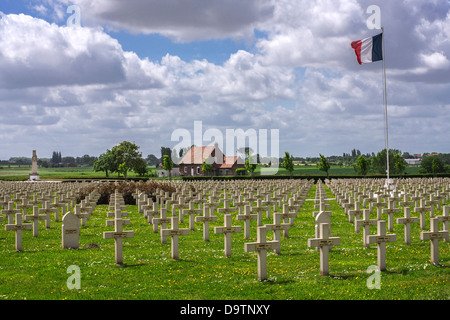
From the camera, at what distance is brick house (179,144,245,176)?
291ft

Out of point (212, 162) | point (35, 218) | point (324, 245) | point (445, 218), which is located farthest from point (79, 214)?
point (212, 162)

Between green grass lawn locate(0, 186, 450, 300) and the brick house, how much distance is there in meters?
73.9

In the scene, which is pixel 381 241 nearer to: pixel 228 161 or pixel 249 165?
pixel 249 165

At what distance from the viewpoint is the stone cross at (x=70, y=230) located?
468 inches

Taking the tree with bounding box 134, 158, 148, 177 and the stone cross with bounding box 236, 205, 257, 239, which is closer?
the stone cross with bounding box 236, 205, 257, 239

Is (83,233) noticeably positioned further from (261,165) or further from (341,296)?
(261,165)

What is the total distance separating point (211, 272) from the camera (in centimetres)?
1003

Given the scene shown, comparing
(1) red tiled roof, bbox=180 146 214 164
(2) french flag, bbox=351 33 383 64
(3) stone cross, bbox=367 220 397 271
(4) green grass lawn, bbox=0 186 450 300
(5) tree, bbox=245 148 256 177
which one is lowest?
(4) green grass lawn, bbox=0 186 450 300

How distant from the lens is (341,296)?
26.4ft

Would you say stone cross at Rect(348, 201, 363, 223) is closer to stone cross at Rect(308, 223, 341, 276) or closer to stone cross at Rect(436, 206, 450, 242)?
stone cross at Rect(436, 206, 450, 242)

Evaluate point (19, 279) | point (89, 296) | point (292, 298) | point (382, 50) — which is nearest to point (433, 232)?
point (292, 298)
